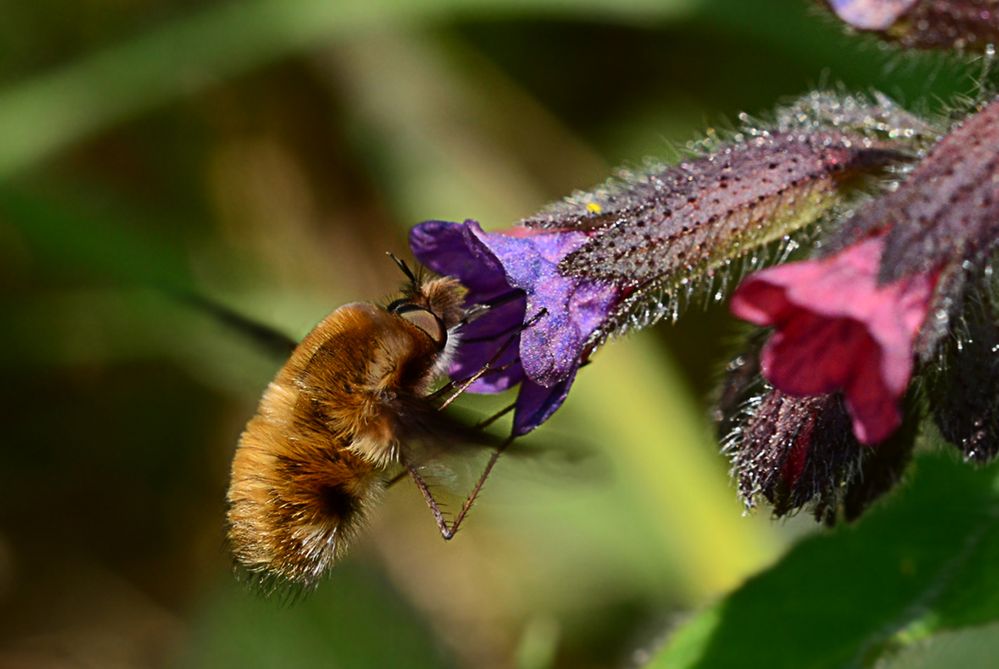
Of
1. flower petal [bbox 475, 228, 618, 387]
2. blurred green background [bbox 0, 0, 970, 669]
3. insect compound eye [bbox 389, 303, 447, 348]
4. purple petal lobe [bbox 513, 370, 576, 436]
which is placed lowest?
blurred green background [bbox 0, 0, 970, 669]

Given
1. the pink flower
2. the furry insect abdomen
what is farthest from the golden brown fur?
the pink flower

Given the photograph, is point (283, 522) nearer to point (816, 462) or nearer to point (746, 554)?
point (816, 462)

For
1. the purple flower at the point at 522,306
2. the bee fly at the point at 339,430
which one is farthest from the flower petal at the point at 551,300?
the bee fly at the point at 339,430

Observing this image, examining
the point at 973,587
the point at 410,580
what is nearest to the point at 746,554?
the point at 410,580

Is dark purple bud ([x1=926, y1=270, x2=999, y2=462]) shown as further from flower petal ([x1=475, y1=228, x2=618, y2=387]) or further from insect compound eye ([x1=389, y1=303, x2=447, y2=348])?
insect compound eye ([x1=389, y1=303, x2=447, y2=348])

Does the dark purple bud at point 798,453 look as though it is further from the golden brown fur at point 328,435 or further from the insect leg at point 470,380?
the golden brown fur at point 328,435
